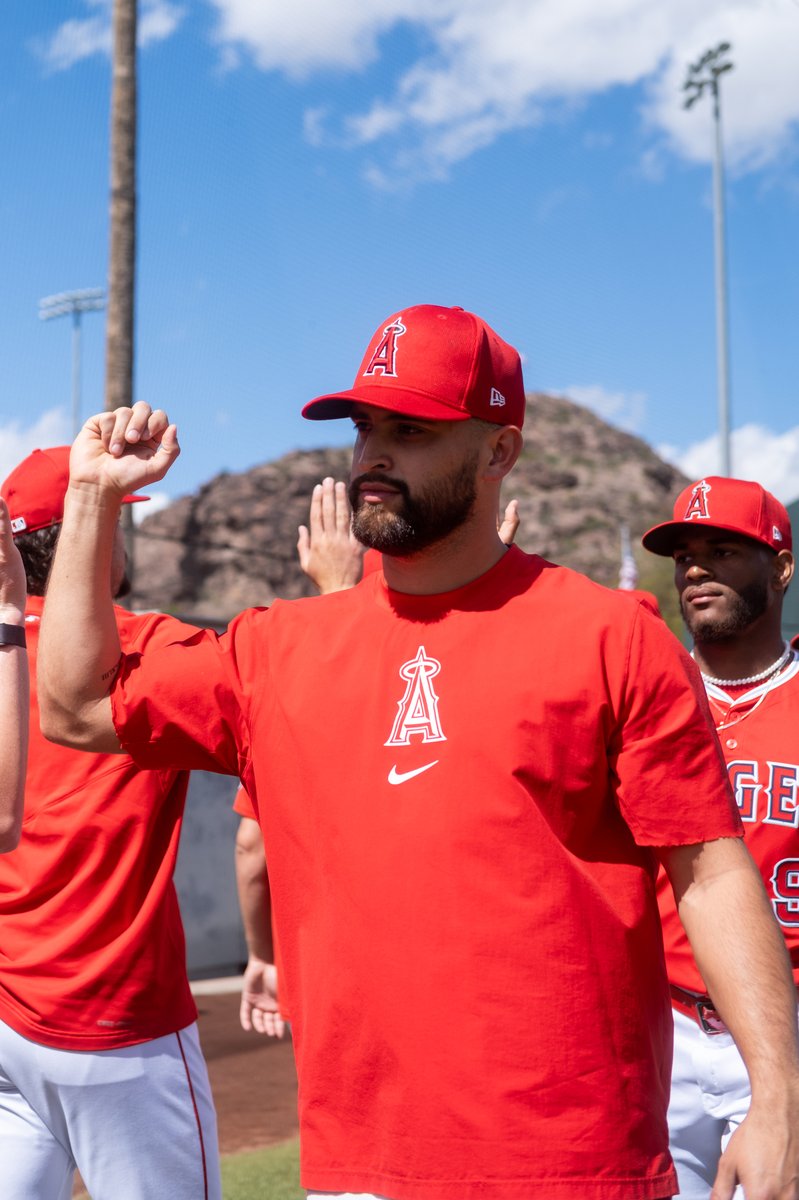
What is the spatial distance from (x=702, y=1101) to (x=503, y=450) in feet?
7.14

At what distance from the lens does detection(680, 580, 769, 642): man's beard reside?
427 cm

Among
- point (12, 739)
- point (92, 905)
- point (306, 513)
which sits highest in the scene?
point (306, 513)

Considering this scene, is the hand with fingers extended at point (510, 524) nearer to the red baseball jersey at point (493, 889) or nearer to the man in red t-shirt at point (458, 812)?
the man in red t-shirt at point (458, 812)

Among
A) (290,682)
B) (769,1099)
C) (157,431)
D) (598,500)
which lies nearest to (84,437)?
(157,431)

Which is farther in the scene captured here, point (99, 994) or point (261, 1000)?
point (261, 1000)

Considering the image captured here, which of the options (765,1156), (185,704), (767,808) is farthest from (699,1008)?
(185,704)

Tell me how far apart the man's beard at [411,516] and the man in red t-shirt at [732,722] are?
5.45ft

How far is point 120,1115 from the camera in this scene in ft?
10.6

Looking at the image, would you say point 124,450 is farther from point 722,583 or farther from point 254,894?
point 722,583

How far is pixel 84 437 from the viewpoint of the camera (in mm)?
2738

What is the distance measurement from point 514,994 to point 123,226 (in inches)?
424

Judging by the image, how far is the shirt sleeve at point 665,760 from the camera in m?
2.36

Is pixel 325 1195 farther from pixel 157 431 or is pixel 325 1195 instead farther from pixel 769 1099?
pixel 157 431

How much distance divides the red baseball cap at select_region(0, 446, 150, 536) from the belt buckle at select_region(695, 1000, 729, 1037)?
224 cm
